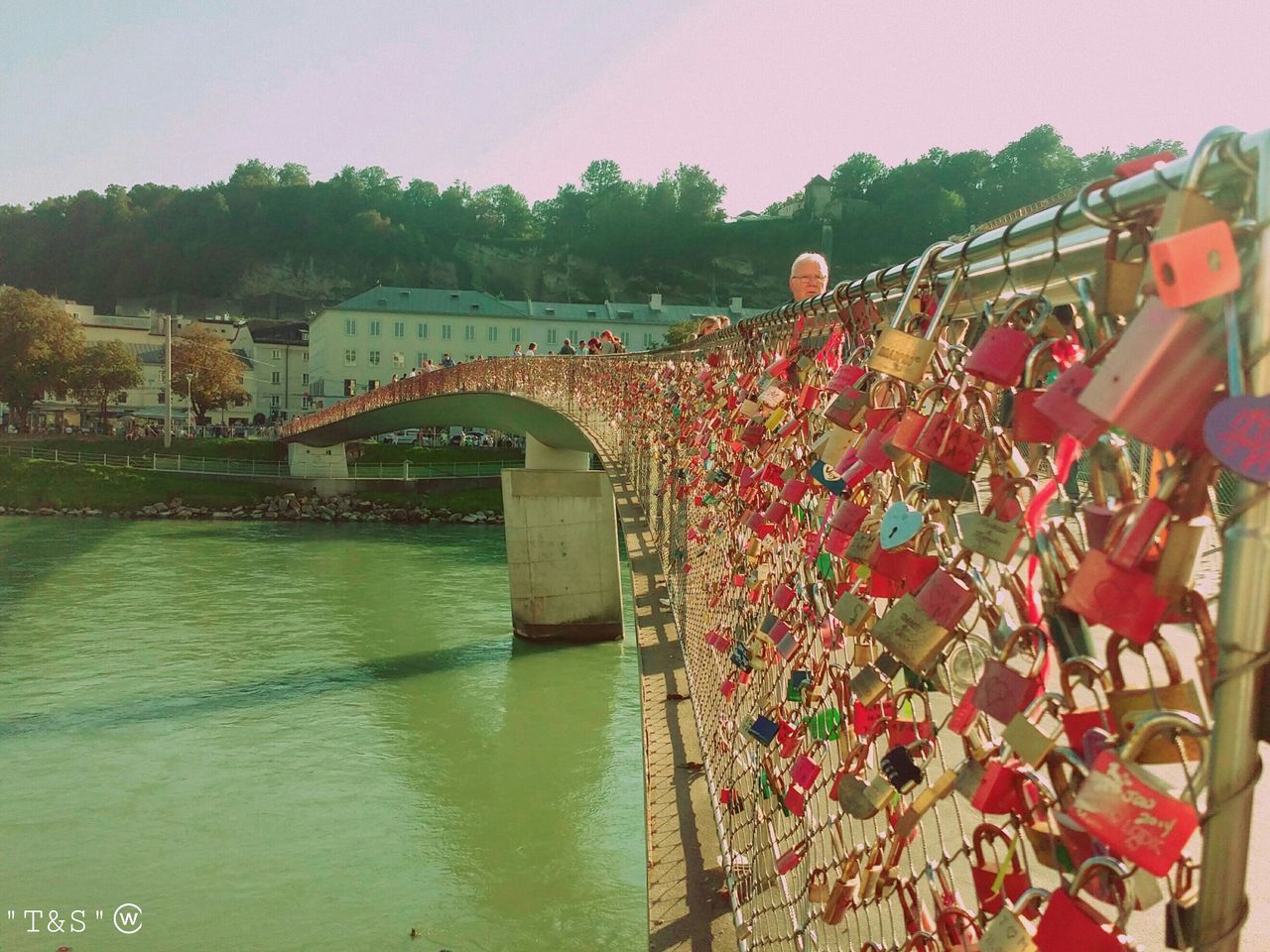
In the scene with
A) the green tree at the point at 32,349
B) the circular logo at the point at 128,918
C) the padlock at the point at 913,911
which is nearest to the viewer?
the padlock at the point at 913,911

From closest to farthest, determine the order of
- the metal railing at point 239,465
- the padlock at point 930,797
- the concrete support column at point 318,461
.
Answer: the padlock at point 930,797 → the metal railing at point 239,465 → the concrete support column at point 318,461

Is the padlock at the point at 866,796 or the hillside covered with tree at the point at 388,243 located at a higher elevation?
the hillside covered with tree at the point at 388,243

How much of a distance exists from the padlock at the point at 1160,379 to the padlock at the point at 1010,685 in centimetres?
29

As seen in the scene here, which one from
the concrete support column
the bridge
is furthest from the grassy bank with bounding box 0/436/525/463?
the bridge

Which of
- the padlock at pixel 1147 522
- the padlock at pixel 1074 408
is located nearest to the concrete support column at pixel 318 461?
the padlock at pixel 1074 408

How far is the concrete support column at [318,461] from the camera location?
158ft

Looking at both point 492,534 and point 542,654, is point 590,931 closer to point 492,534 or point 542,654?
point 542,654

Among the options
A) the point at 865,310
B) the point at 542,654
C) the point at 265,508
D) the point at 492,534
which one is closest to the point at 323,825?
the point at 542,654

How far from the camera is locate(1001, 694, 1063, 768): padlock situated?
98cm

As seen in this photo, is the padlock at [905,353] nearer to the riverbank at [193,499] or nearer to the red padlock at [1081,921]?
the red padlock at [1081,921]

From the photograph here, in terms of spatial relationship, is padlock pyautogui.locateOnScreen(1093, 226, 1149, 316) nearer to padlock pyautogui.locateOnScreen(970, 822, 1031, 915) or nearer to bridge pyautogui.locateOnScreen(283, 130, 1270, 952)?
bridge pyautogui.locateOnScreen(283, 130, 1270, 952)

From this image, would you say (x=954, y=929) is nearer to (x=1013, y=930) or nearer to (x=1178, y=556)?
(x=1013, y=930)

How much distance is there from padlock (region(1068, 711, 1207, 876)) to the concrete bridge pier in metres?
19.5

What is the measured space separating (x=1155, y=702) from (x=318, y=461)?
4984 centimetres
